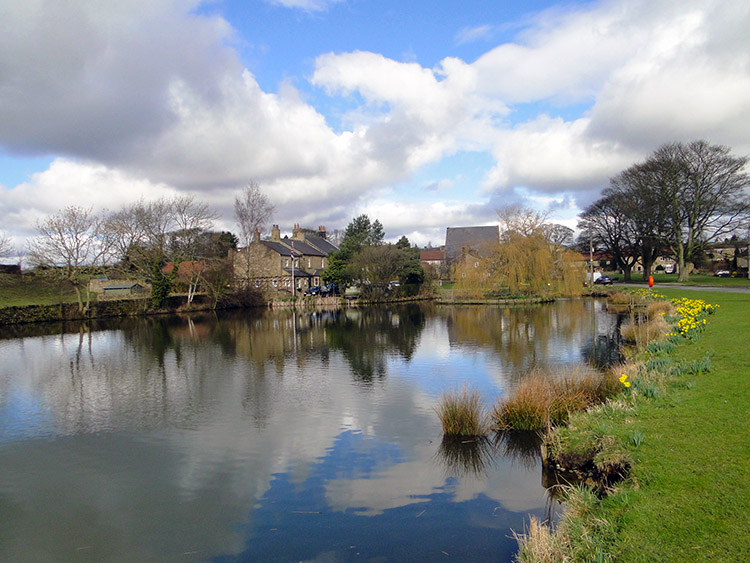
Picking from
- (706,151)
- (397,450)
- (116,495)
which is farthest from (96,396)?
(706,151)

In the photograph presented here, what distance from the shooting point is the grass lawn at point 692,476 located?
14.4ft

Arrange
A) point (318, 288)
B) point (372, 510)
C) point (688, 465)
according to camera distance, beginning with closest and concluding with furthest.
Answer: point (688, 465), point (372, 510), point (318, 288)

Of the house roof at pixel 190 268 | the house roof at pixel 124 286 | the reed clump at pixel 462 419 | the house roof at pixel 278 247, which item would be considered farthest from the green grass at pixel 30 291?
the reed clump at pixel 462 419

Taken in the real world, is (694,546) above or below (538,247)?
below

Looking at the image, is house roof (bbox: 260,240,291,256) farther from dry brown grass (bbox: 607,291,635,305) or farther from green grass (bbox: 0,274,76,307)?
dry brown grass (bbox: 607,291,635,305)

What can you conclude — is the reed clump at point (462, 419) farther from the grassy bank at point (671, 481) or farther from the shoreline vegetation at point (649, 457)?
the grassy bank at point (671, 481)

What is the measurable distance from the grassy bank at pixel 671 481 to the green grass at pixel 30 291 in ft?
158

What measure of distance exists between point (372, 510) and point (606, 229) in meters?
60.4

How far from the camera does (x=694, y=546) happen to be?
14.2 feet

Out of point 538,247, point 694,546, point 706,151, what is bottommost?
point 694,546

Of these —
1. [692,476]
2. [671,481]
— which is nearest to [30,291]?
[671,481]

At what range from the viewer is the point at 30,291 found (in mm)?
48281

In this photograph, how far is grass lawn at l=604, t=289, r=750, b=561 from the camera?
439 centimetres

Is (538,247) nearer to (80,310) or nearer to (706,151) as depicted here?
(706,151)
